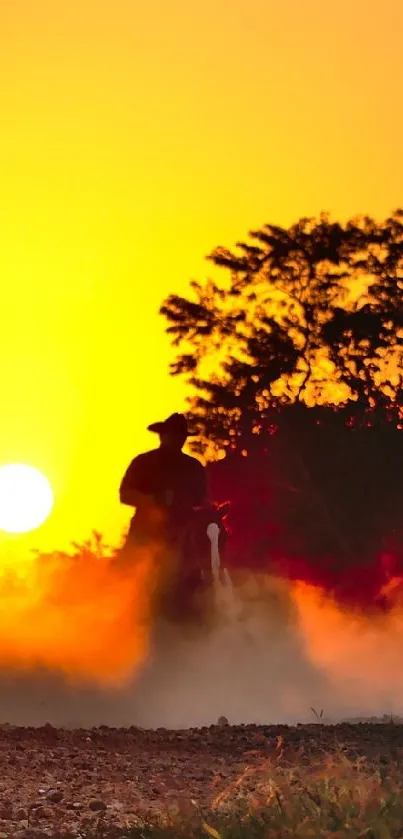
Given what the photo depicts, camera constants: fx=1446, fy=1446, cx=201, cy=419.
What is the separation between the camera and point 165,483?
64.3 ft

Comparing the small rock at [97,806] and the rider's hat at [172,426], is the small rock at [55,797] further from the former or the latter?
the rider's hat at [172,426]

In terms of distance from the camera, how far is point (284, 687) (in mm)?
20469

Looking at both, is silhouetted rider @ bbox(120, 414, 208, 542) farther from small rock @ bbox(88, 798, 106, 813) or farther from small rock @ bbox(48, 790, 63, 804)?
small rock @ bbox(88, 798, 106, 813)

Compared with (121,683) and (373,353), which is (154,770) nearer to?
(121,683)

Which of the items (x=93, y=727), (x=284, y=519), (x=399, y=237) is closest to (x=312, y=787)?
(x=93, y=727)

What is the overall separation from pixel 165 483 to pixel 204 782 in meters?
5.97

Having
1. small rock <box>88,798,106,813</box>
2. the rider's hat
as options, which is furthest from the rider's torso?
small rock <box>88,798,106,813</box>

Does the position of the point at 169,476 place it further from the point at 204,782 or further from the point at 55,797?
the point at 55,797

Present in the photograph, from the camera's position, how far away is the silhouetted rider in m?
19.5

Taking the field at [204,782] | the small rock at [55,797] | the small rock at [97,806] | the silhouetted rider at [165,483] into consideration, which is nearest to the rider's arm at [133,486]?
the silhouetted rider at [165,483]

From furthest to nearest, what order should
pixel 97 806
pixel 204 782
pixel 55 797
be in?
pixel 204 782 < pixel 55 797 < pixel 97 806

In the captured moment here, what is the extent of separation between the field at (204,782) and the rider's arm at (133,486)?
3415mm

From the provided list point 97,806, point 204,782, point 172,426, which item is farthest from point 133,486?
point 97,806

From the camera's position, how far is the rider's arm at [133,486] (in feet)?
64.4
